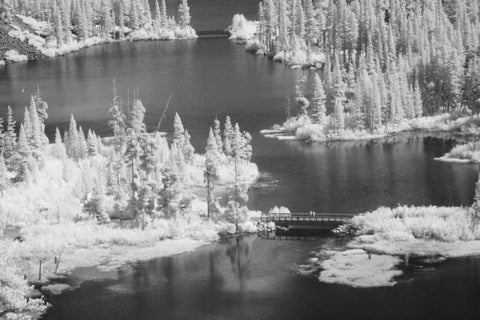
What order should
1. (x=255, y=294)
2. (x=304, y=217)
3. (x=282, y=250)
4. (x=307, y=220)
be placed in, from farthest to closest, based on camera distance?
(x=304, y=217), (x=307, y=220), (x=282, y=250), (x=255, y=294)

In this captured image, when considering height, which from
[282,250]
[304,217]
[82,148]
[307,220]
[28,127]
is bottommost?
[282,250]

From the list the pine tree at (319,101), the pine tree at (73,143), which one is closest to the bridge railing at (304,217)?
the pine tree at (73,143)

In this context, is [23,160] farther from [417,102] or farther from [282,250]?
[417,102]

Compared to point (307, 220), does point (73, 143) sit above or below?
above

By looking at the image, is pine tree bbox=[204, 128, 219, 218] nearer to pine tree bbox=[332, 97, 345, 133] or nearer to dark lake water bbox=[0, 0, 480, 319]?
dark lake water bbox=[0, 0, 480, 319]

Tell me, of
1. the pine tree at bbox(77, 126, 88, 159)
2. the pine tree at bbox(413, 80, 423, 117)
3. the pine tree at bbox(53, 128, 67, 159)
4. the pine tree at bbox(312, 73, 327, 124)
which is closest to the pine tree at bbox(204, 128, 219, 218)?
the pine tree at bbox(53, 128, 67, 159)

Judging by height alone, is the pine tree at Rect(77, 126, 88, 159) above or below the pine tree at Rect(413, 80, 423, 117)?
below

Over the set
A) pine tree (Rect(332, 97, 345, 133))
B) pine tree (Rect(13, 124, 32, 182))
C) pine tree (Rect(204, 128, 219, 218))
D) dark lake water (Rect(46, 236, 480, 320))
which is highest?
pine tree (Rect(332, 97, 345, 133))

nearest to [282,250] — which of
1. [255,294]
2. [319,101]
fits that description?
[255,294]
